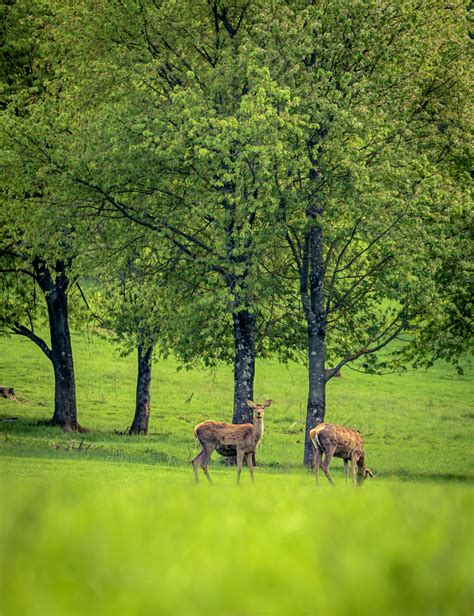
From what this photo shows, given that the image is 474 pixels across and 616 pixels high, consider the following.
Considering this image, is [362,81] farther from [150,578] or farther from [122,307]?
[150,578]

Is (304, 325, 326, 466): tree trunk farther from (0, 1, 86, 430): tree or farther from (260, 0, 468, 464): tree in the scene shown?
(0, 1, 86, 430): tree

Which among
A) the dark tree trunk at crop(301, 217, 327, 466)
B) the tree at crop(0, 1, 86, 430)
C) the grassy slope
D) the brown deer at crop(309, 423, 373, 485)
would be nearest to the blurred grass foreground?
the brown deer at crop(309, 423, 373, 485)

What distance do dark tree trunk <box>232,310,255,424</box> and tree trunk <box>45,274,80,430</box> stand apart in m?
9.55

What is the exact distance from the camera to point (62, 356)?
123 ft

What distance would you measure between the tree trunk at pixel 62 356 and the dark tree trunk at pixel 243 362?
9.55 metres

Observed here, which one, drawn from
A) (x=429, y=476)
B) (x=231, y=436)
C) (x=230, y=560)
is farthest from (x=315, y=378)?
(x=230, y=560)

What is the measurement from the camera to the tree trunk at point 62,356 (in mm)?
37219

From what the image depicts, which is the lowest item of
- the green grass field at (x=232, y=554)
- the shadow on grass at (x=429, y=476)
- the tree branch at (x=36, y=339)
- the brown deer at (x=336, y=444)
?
the shadow on grass at (x=429, y=476)

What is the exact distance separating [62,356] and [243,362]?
10314mm

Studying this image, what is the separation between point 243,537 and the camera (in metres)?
4.27

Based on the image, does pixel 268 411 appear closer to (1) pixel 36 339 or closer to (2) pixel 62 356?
(2) pixel 62 356

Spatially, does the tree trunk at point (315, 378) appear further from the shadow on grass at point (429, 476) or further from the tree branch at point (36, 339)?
the tree branch at point (36, 339)

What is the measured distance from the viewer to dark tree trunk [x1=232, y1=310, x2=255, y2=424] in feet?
97.6

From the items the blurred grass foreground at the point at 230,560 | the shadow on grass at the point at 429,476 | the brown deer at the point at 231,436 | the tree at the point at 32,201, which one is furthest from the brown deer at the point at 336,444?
the blurred grass foreground at the point at 230,560
